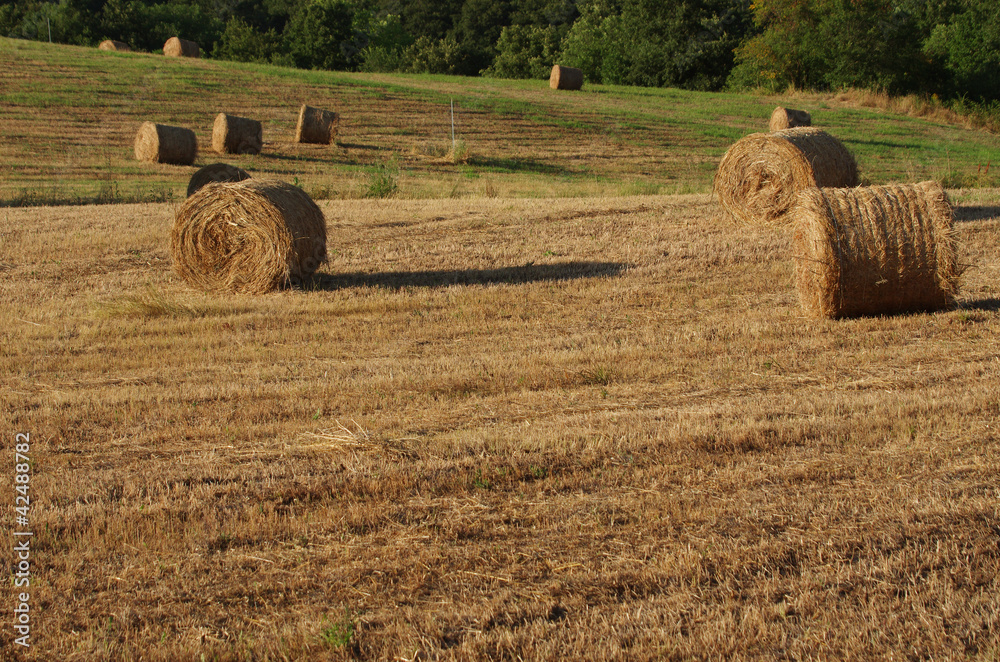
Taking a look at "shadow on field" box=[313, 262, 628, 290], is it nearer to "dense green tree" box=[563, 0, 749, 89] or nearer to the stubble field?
the stubble field

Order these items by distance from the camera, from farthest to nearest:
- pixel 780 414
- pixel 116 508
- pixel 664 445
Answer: pixel 780 414
pixel 664 445
pixel 116 508

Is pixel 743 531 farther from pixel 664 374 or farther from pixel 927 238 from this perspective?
pixel 927 238

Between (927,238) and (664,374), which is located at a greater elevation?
(927,238)

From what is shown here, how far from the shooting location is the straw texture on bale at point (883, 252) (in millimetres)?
8461

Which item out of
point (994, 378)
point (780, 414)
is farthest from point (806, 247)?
point (780, 414)

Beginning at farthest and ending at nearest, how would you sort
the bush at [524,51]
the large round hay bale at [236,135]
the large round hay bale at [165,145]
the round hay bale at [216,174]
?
1. the bush at [524,51]
2. the large round hay bale at [236,135]
3. the large round hay bale at [165,145]
4. the round hay bale at [216,174]

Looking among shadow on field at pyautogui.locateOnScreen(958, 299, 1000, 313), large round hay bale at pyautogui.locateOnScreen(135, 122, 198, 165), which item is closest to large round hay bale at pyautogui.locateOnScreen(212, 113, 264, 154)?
large round hay bale at pyautogui.locateOnScreen(135, 122, 198, 165)

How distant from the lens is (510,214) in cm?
1583

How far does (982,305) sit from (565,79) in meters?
37.2

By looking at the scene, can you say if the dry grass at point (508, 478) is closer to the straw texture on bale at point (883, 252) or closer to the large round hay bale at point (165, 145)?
the straw texture on bale at point (883, 252)

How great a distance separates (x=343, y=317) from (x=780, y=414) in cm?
492

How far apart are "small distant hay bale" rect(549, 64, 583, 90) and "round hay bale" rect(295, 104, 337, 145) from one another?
61.2ft

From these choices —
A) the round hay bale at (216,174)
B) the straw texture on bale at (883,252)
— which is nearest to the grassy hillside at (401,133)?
the round hay bale at (216,174)

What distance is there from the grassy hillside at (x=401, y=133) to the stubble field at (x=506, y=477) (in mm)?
11702
